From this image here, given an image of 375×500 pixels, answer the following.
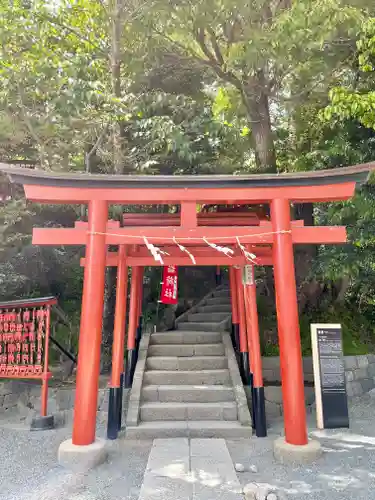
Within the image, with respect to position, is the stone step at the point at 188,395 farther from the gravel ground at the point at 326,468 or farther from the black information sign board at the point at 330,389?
the black information sign board at the point at 330,389

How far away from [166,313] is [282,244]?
6.58 meters

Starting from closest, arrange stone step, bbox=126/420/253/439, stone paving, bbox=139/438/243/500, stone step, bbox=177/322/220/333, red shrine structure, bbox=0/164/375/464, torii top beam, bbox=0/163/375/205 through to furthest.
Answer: stone paving, bbox=139/438/243/500 < red shrine structure, bbox=0/164/375/464 < torii top beam, bbox=0/163/375/205 < stone step, bbox=126/420/253/439 < stone step, bbox=177/322/220/333

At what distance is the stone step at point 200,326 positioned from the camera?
35.1 ft

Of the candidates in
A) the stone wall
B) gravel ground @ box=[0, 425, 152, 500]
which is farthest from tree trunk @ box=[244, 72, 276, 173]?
gravel ground @ box=[0, 425, 152, 500]

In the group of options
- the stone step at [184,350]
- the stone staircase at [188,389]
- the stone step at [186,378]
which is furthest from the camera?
the stone step at [184,350]

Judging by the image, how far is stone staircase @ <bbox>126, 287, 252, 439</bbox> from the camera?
6.63m

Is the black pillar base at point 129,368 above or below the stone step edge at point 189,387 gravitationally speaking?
above

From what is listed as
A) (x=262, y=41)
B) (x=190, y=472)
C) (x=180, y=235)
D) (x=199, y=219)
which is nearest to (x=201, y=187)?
(x=180, y=235)

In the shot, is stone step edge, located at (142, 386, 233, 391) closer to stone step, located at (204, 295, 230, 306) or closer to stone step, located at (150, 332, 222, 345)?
stone step, located at (150, 332, 222, 345)

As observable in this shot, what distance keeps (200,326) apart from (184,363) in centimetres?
249

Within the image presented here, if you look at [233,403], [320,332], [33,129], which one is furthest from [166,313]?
[33,129]

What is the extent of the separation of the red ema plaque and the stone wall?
522cm

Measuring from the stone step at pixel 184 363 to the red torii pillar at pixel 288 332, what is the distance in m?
3.12

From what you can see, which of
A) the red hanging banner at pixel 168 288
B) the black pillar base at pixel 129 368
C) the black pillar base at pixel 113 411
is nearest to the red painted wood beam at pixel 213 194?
the black pillar base at pixel 113 411
